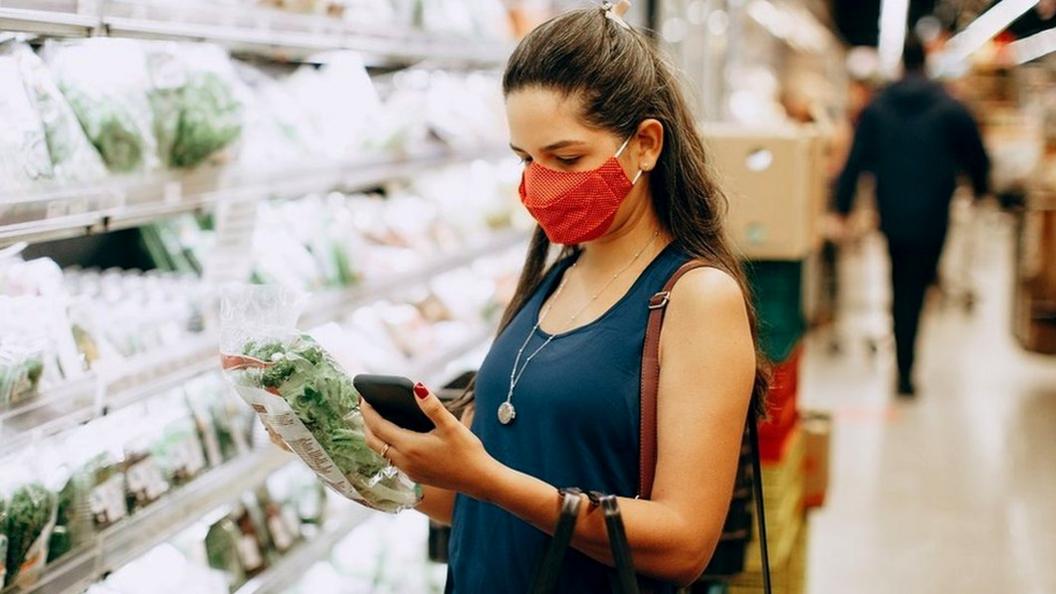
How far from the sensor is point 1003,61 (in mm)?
24812

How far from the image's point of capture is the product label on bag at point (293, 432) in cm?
163

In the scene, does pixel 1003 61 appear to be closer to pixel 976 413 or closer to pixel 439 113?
pixel 976 413

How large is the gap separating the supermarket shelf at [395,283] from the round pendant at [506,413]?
1.42 meters

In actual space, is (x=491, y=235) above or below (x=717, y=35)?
below

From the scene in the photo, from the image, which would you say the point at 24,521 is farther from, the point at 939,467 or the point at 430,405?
the point at 939,467

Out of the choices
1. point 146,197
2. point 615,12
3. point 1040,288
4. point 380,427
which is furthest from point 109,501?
point 1040,288

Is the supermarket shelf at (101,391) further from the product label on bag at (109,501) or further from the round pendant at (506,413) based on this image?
the round pendant at (506,413)

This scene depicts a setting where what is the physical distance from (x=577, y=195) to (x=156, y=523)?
44.5 inches

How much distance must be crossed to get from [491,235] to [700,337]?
11.0 feet

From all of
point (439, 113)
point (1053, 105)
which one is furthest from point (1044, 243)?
point (439, 113)

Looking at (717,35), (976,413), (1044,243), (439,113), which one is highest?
(717,35)

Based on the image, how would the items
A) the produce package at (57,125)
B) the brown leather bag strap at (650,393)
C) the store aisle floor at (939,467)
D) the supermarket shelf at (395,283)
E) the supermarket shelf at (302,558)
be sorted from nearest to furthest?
the brown leather bag strap at (650,393), the produce package at (57,125), the supermarket shelf at (302,558), the supermarket shelf at (395,283), the store aisle floor at (939,467)

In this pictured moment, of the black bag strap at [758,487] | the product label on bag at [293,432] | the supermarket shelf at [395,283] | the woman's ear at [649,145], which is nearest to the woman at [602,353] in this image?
the woman's ear at [649,145]

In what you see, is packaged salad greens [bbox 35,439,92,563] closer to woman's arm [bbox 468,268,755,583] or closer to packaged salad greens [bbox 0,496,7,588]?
packaged salad greens [bbox 0,496,7,588]
